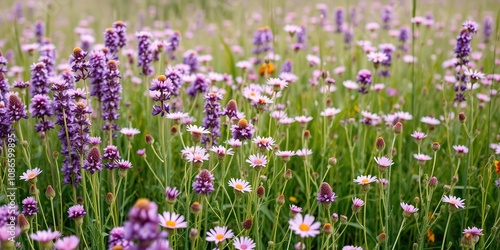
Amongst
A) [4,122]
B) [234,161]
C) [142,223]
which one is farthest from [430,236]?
[4,122]

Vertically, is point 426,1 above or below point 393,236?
above

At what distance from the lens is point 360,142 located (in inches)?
125

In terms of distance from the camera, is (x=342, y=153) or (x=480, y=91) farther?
(x=480, y=91)

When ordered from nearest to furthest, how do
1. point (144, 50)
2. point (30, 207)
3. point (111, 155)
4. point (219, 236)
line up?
point (219, 236), point (30, 207), point (111, 155), point (144, 50)

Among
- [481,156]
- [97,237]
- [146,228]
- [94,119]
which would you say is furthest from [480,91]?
[146,228]

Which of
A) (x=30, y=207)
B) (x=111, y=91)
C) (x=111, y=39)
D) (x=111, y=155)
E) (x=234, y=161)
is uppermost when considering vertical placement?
(x=111, y=39)

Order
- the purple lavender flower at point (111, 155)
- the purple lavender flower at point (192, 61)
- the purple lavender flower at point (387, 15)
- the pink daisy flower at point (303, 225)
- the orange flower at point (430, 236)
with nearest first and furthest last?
the pink daisy flower at point (303, 225)
the purple lavender flower at point (111, 155)
the orange flower at point (430, 236)
the purple lavender flower at point (192, 61)
the purple lavender flower at point (387, 15)

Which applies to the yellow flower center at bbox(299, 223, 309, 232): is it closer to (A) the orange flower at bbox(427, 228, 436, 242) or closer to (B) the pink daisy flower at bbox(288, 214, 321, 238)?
(B) the pink daisy flower at bbox(288, 214, 321, 238)

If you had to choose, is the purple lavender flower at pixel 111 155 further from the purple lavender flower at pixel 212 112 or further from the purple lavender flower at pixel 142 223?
the purple lavender flower at pixel 142 223

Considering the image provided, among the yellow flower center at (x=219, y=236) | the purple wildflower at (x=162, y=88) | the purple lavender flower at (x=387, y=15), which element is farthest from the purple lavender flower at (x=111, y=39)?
the purple lavender flower at (x=387, y=15)

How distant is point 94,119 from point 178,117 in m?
0.95

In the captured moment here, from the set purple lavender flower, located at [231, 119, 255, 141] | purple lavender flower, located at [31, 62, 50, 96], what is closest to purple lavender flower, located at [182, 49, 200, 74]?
purple lavender flower, located at [31, 62, 50, 96]

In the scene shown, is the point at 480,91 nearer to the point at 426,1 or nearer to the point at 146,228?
the point at 426,1

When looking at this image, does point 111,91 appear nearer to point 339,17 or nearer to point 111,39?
point 111,39
